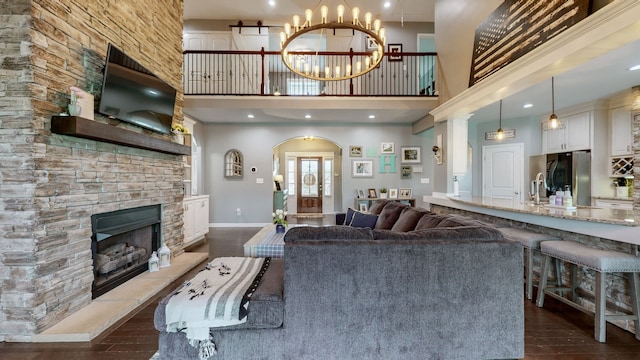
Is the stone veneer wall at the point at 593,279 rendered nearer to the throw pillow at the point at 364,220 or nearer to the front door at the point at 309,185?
the throw pillow at the point at 364,220

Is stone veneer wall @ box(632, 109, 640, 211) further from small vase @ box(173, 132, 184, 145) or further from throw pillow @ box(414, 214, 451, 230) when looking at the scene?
small vase @ box(173, 132, 184, 145)

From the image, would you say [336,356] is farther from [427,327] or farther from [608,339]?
[608,339]

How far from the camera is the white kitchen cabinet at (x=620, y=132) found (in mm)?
4391

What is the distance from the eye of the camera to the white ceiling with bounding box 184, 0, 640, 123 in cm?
336

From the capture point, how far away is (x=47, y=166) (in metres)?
2.26

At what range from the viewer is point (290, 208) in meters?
10.2

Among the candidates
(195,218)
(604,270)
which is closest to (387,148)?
(195,218)

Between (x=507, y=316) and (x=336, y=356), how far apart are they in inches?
43.7

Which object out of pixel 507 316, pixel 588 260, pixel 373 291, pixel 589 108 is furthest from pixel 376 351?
pixel 589 108

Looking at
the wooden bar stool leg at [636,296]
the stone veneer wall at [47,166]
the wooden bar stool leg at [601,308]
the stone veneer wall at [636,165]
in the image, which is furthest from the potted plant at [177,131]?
the stone veneer wall at [636,165]

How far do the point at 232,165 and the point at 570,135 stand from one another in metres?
7.08

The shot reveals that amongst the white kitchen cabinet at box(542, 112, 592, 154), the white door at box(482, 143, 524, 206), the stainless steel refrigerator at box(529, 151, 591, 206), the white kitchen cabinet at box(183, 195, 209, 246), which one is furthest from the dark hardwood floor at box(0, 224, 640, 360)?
the white door at box(482, 143, 524, 206)

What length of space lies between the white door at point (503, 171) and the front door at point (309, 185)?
5.25 meters

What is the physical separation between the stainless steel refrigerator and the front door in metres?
6.38
